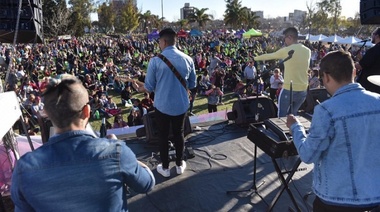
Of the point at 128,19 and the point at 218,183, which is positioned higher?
the point at 128,19

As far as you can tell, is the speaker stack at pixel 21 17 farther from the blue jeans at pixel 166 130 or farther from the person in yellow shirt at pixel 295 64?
the person in yellow shirt at pixel 295 64

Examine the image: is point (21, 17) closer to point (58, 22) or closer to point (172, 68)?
point (172, 68)

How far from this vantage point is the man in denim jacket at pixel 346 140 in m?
1.69

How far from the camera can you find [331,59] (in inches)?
69.1

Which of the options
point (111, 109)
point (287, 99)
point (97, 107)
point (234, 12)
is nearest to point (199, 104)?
point (111, 109)

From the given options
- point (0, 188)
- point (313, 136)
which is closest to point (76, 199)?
point (313, 136)

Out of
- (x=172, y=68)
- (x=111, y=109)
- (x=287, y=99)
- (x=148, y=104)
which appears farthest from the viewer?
(x=111, y=109)

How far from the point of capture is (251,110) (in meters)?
5.93

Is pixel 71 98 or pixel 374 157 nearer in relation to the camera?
pixel 71 98

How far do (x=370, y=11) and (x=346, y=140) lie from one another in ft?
11.9

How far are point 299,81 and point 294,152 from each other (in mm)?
1767

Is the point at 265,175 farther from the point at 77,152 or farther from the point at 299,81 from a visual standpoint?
the point at 77,152

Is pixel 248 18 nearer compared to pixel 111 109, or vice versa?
pixel 111 109

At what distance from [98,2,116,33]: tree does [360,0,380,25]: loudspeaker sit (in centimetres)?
5604
